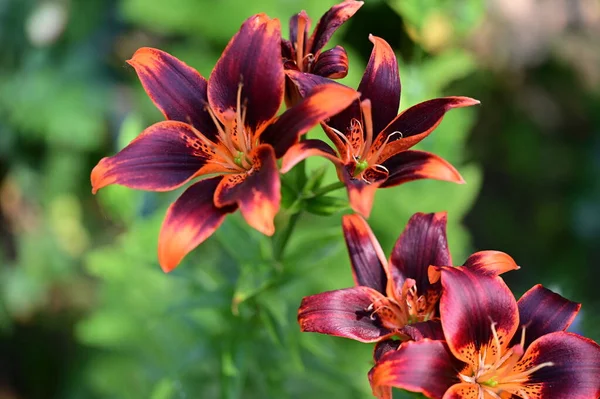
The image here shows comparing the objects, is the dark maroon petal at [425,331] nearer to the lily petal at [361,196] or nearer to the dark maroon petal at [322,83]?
the lily petal at [361,196]

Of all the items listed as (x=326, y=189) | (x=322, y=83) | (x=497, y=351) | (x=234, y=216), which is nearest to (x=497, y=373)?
(x=497, y=351)

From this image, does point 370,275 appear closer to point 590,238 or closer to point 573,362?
point 573,362

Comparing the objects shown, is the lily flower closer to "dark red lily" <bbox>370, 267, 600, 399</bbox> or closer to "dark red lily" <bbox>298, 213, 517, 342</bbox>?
"dark red lily" <bbox>298, 213, 517, 342</bbox>

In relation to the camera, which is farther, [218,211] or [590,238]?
[590,238]

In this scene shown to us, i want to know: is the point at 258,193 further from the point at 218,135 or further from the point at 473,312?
the point at 473,312

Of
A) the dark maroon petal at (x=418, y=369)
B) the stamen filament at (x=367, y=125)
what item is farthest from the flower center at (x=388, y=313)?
the stamen filament at (x=367, y=125)

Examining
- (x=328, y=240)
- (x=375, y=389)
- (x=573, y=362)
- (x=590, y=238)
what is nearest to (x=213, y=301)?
(x=328, y=240)

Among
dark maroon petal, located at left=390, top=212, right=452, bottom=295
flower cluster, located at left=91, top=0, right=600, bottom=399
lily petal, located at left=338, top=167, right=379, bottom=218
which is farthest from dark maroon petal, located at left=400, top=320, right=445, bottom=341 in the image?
lily petal, located at left=338, top=167, right=379, bottom=218
